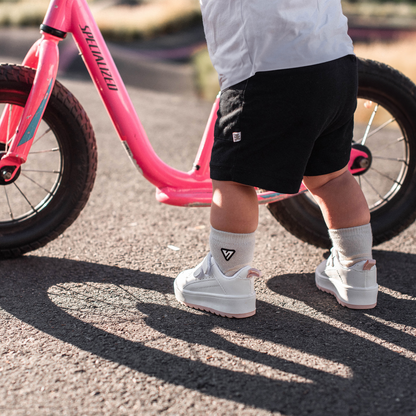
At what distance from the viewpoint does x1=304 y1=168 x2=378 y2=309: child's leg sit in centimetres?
190

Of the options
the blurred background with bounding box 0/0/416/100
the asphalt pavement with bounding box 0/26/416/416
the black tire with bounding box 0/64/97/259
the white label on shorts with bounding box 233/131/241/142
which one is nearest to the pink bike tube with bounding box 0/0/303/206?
the black tire with bounding box 0/64/97/259

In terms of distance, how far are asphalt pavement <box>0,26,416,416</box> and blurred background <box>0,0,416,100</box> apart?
6993 mm

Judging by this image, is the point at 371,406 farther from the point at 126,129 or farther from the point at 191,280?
the point at 126,129

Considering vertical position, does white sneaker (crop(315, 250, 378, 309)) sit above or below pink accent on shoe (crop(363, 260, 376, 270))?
below

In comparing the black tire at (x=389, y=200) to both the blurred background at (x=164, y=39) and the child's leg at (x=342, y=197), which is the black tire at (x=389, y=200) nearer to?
the child's leg at (x=342, y=197)

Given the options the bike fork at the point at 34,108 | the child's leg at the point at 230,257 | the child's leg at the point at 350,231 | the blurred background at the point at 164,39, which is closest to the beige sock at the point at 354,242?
the child's leg at the point at 350,231

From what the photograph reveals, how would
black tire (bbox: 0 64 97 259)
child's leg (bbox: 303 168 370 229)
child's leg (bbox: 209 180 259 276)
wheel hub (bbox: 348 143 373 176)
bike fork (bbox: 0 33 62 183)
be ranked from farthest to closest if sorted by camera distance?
wheel hub (bbox: 348 143 373 176), black tire (bbox: 0 64 97 259), bike fork (bbox: 0 33 62 183), child's leg (bbox: 303 168 370 229), child's leg (bbox: 209 180 259 276)

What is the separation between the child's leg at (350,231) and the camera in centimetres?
190

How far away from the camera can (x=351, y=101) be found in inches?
69.7

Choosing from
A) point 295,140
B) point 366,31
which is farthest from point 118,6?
point 295,140

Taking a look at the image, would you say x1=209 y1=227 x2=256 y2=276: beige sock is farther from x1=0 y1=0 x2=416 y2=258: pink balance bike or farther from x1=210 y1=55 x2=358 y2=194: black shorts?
x1=0 y1=0 x2=416 y2=258: pink balance bike

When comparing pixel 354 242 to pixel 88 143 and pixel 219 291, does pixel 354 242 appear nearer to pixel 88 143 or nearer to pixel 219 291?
pixel 219 291

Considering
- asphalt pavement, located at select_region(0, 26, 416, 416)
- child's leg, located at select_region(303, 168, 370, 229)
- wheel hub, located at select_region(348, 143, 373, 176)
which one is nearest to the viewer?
asphalt pavement, located at select_region(0, 26, 416, 416)

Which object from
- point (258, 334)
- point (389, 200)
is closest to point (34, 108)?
point (258, 334)
